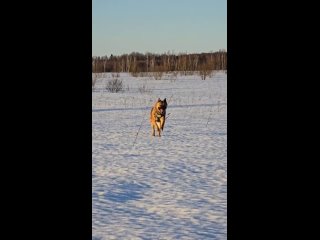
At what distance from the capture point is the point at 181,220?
12.5 ft

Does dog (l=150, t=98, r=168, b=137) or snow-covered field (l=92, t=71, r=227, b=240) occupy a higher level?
dog (l=150, t=98, r=168, b=137)

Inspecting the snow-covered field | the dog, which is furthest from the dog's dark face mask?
the snow-covered field

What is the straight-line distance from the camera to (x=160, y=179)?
17.7ft

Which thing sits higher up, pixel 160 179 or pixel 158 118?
pixel 158 118

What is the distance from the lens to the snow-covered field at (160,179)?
→ 12.0 ft

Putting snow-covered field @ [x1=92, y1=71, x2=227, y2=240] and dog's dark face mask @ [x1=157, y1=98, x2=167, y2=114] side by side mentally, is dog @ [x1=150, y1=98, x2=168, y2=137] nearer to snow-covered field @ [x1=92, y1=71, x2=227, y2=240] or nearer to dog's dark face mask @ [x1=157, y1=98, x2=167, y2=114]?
dog's dark face mask @ [x1=157, y1=98, x2=167, y2=114]

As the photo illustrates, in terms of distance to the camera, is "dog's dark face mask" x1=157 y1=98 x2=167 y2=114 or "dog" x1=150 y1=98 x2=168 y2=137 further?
"dog's dark face mask" x1=157 y1=98 x2=167 y2=114

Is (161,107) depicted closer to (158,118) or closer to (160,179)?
(158,118)

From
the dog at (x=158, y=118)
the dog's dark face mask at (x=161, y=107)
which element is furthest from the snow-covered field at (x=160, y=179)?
the dog's dark face mask at (x=161, y=107)

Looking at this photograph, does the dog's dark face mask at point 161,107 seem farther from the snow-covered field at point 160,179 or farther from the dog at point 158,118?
the snow-covered field at point 160,179

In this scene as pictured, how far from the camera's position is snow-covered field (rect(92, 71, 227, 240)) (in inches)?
144

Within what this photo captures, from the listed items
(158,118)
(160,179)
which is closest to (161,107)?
(158,118)

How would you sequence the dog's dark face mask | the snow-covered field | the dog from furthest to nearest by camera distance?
the dog's dark face mask → the dog → the snow-covered field
